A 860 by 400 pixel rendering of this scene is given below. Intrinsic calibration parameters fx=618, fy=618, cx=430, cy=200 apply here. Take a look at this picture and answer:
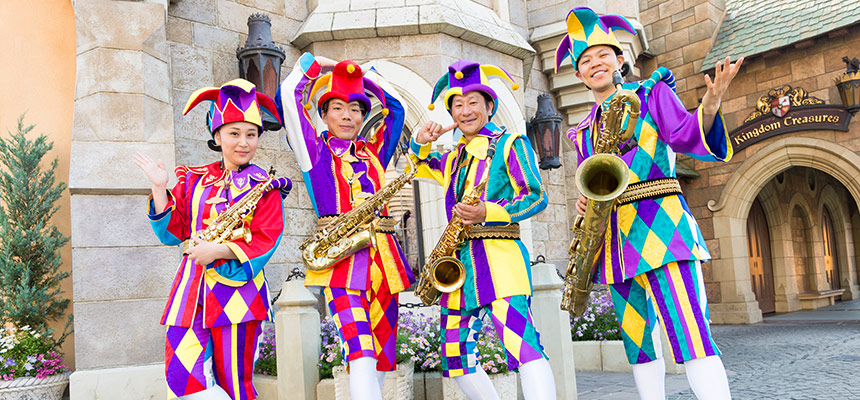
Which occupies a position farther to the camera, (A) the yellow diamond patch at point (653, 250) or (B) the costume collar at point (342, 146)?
(B) the costume collar at point (342, 146)

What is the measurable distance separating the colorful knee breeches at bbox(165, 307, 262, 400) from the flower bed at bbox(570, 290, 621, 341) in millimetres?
4426

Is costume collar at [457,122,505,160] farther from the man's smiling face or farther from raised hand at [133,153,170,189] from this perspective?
raised hand at [133,153,170,189]

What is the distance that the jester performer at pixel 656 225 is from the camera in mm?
2621

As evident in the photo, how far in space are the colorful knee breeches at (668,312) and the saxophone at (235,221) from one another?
1.78m

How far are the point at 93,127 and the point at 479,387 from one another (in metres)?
3.46

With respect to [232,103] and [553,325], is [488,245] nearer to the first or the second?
[232,103]

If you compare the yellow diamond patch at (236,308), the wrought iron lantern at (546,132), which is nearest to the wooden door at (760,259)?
the wrought iron lantern at (546,132)

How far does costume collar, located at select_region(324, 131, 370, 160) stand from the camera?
3420 millimetres

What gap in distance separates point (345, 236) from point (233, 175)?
2.14 ft

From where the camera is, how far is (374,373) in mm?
3186

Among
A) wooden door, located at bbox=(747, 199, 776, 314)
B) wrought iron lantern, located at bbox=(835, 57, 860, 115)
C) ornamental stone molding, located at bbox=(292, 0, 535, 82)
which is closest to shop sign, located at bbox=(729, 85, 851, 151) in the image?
wrought iron lantern, located at bbox=(835, 57, 860, 115)

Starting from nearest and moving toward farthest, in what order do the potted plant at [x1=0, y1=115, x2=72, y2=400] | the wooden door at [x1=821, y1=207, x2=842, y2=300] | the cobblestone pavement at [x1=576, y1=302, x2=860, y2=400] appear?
the potted plant at [x1=0, y1=115, x2=72, y2=400], the cobblestone pavement at [x1=576, y1=302, x2=860, y2=400], the wooden door at [x1=821, y1=207, x2=842, y2=300]

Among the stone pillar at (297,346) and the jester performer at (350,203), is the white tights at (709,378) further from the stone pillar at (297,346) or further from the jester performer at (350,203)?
the stone pillar at (297,346)

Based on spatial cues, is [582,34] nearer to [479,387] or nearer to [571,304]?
[571,304]
